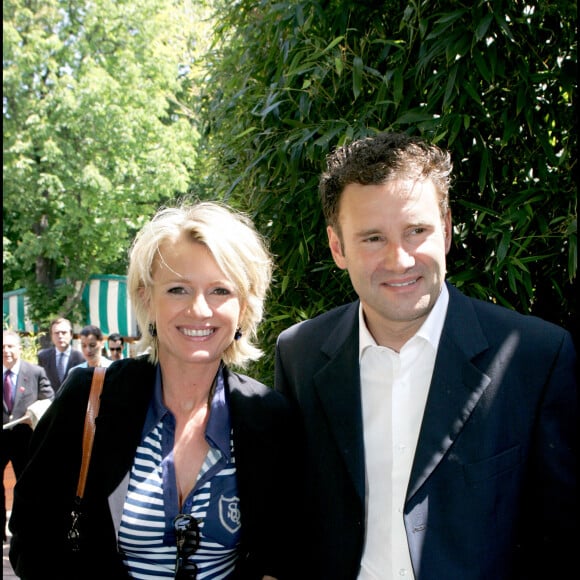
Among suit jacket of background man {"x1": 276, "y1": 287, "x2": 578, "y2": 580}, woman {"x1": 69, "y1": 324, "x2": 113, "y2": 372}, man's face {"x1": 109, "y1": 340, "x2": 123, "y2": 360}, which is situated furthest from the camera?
man's face {"x1": 109, "y1": 340, "x2": 123, "y2": 360}

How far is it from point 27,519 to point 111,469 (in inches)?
10.0

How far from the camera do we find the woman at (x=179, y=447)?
67.4 inches

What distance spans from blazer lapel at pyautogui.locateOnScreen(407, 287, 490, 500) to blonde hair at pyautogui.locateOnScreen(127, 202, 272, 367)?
1.82 feet

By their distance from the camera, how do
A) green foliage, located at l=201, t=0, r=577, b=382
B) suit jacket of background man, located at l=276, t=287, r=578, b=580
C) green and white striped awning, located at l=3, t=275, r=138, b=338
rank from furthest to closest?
green and white striped awning, located at l=3, t=275, r=138, b=338
green foliage, located at l=201, t=0, r=577, b=382
suit jacket of background man, located at l=276, t=287, r=578, b=580

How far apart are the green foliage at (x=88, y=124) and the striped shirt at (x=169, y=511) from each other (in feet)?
41.1

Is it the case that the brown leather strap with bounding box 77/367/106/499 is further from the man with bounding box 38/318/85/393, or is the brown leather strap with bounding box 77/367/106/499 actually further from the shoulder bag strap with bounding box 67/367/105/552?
the man with bounding box 38/318/85/393

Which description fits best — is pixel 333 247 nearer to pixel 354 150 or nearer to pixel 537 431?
pixel 354 150

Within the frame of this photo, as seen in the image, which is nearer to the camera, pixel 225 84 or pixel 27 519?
pixel 27 519

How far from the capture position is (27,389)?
6316 millimetres

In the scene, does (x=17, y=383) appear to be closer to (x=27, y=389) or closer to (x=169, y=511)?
(x=27, y=389)

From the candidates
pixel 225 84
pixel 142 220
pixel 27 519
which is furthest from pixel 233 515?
pixel 142 220

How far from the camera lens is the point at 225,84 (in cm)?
319

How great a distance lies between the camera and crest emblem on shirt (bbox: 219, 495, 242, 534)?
175 centimetres

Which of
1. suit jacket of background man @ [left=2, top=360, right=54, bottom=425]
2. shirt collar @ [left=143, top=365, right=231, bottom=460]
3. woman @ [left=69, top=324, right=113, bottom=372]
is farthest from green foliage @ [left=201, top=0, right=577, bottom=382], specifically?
woman @ [left=69, top=324, right=113, bottom=372]
